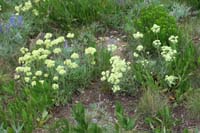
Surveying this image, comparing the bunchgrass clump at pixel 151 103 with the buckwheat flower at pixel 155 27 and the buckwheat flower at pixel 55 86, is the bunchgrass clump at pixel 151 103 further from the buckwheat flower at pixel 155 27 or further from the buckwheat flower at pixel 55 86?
the buckwheat flower at pixel 55 86

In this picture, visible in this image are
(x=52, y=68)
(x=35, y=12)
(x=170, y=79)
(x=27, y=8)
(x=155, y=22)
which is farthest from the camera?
(x=35, y=12)

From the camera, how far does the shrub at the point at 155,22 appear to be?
5.06 meters

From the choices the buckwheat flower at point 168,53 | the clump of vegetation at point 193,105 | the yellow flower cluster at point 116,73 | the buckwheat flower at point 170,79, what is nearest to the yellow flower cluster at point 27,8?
the yellow flower cluster at point 116,73

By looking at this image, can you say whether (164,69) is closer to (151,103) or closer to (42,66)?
(151,103)

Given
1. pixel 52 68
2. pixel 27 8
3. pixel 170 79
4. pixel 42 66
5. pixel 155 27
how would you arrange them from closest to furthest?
1. pixel 170 79
2. pixel 155 27
3. pixel 52 68
4. pixel 42 66
5. pixel 27 8

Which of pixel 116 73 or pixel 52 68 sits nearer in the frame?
pixel 116 73

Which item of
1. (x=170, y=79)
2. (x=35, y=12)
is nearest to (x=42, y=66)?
(x=35, y=12)

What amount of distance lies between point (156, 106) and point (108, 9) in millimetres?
1978

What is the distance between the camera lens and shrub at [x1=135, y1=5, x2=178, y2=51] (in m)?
5.06

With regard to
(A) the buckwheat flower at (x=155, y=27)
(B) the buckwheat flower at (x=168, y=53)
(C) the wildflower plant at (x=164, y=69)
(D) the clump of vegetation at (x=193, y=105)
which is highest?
(A) the buckwheat flower at (x=155, y=27)

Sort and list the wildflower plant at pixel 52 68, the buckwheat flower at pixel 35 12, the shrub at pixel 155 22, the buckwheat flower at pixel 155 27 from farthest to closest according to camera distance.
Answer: the buckwheat flower at pixel 35 12 → the shrub at pixel 155 22 → the buckwheat flower at pixel 155 27 → the wildflower plant at pixel 52 68

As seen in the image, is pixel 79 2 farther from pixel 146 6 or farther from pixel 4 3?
pixel 4 3

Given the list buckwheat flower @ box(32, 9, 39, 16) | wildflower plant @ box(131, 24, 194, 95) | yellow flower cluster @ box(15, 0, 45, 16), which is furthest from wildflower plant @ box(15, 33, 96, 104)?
buckwheat flower @ box(32, 9, 39, 16)

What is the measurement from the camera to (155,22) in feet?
17.1
